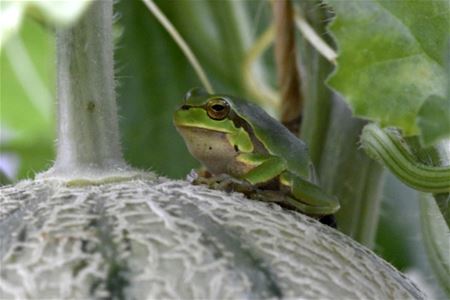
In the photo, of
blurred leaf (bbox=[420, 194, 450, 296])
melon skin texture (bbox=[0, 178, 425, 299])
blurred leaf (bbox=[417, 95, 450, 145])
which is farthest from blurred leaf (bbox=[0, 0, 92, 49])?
blurred leaf (bbox=[420, 194, 450, 296])

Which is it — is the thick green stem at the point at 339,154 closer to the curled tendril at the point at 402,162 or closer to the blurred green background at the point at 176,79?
the curled tendril at the point at 402,162

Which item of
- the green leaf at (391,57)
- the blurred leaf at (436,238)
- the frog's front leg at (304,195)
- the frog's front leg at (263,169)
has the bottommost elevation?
the blurred leaf at (436,238)

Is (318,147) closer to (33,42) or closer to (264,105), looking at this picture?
(264,105)

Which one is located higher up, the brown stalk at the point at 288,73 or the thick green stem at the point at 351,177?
the brown stalk at the point at 288,73

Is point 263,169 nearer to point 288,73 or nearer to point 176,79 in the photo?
point 288,73

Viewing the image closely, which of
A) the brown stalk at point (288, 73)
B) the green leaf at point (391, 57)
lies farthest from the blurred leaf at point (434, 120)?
the brown stalk at point (288, 73)

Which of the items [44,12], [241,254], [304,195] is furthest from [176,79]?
[44,12]

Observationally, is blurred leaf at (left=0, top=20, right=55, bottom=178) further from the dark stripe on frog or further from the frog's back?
the dark stripe on frog

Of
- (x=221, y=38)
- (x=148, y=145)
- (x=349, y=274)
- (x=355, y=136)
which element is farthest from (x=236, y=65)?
(x=349, y=274)
